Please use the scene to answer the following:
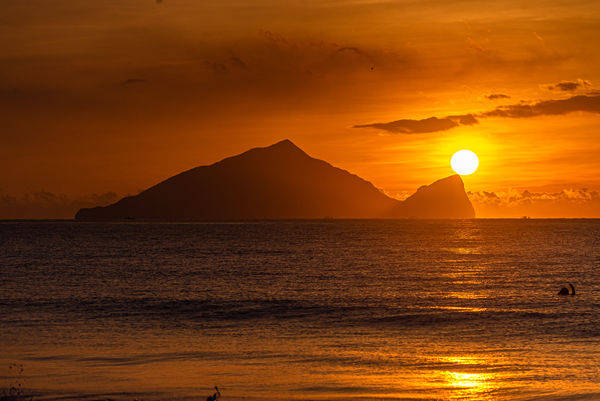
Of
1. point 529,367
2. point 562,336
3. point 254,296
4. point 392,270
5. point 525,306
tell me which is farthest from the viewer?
point 392,270

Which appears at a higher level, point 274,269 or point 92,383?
point 274,269

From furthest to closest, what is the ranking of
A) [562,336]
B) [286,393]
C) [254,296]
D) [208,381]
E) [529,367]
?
[254,296] < [562,336] < [529,367] < [208,381] < [286,393]

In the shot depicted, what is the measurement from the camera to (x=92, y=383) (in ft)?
87.6

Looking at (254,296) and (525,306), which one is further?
(254,296)

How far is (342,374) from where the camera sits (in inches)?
1138

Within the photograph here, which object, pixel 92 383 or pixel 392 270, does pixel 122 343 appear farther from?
pixel 392 270

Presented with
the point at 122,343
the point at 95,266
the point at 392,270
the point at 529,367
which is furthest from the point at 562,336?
the point at 95,266

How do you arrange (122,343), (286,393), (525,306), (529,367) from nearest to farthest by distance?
(286,393) < (529,367) < (122,343) < (525,306)

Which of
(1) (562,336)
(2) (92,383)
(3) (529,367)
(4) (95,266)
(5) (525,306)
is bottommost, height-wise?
(2) (92,383)

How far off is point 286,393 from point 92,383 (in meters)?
7.53

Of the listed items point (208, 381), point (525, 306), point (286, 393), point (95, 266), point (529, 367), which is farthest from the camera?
point (95, 266)

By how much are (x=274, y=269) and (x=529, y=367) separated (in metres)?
64.4

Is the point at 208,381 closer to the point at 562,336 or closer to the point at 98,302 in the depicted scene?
the point at 562,336

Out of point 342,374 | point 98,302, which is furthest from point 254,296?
point 342,374
